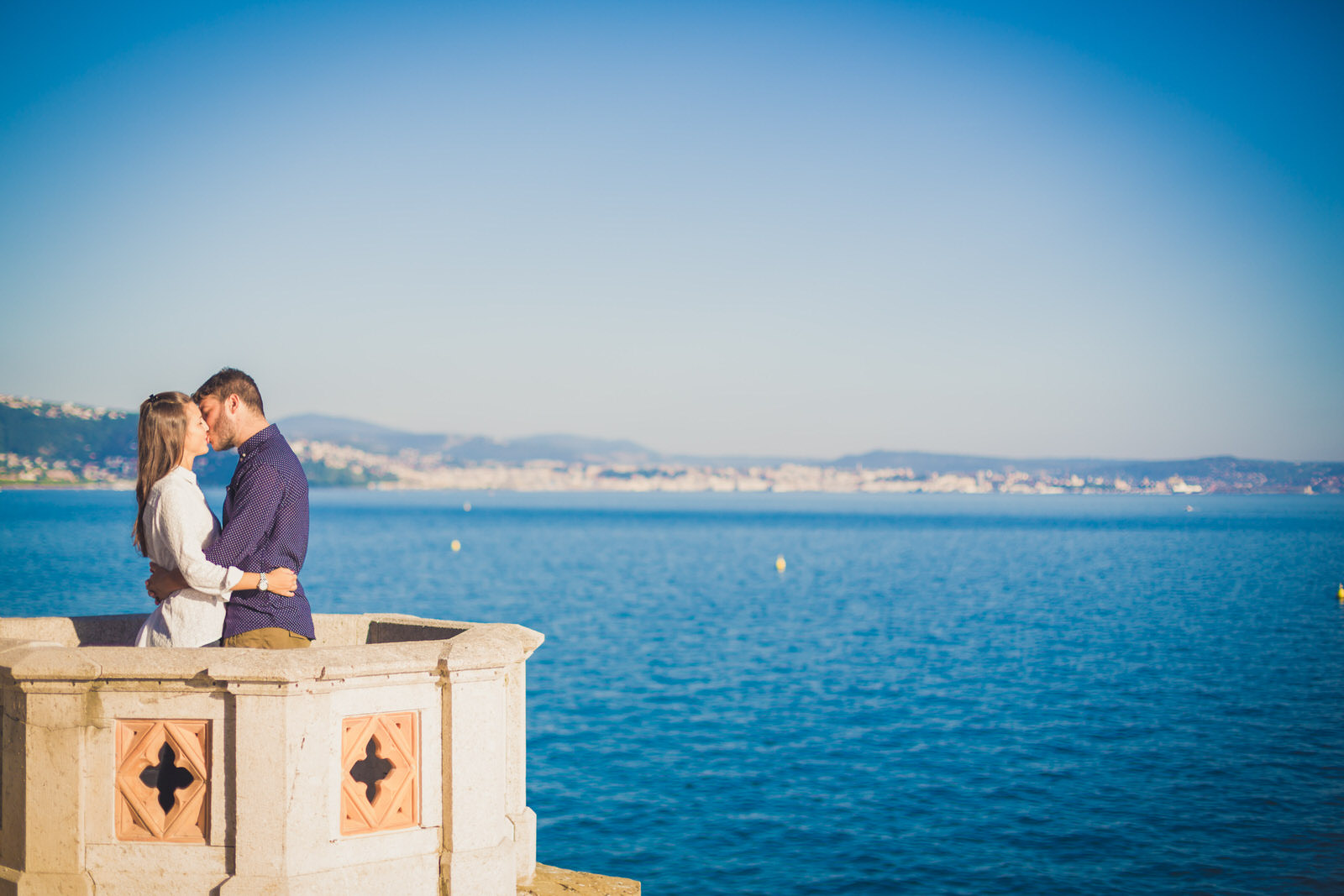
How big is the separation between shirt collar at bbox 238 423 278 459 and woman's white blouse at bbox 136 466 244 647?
0.29 metres

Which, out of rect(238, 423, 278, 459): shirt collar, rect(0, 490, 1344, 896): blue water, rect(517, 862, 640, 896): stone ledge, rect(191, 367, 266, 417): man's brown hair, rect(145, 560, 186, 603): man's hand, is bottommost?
rect(0, 490, 1344, 896): blue water

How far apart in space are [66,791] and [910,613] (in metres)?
37.6

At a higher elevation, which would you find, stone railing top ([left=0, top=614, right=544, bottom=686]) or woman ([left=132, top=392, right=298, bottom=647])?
woman ([left=132, top=392, right=298, bottom=647])

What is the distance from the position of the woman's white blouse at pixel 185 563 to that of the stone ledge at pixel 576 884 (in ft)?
10.3

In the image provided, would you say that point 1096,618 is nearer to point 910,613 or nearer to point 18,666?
point 910,613

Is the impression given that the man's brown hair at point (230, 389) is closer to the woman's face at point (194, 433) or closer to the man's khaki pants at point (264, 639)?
the woman's face at point (194, 433)

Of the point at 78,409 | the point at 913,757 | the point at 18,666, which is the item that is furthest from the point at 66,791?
the point at 78,409

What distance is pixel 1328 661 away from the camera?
28141 mm

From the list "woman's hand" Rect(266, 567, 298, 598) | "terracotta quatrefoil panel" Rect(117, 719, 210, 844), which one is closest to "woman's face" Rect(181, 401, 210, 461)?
"woman's hand" Rect(266, 567, 298, 598)

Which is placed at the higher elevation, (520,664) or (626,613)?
(520,664)

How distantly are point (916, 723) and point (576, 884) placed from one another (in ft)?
47.8

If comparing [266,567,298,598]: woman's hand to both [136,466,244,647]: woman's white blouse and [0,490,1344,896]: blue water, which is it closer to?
[136,466,244,647]: woman's white blouse

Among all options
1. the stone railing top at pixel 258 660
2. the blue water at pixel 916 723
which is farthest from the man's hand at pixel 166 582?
the blue water at pixel 916 723

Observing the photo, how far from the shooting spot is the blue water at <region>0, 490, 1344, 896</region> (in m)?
13.1
